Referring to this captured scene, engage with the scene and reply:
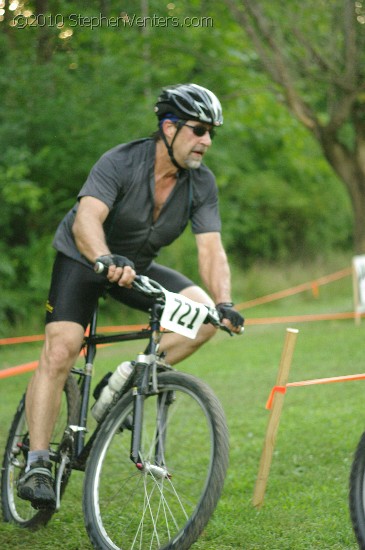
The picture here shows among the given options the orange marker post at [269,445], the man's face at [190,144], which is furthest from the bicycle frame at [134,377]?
the orange marker post at [269,445]

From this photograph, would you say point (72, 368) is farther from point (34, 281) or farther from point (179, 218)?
point (34, 281)

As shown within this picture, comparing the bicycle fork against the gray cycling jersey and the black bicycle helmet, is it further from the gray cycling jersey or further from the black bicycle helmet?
the black bicycle helmet

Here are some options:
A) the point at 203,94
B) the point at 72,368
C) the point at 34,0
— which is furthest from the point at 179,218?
the point at 34,0

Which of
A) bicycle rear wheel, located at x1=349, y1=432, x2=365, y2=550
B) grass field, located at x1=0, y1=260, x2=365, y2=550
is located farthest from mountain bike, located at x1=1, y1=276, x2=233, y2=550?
bicycle rear wheel, located at x1=349, y1=432, x2=365, y2=550

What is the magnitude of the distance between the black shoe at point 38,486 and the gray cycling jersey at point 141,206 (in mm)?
984

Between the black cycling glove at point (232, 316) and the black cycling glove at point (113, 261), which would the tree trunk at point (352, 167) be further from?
the black cycling glove at point (113, 261)

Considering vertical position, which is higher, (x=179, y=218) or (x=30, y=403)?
(x=179, y=218)

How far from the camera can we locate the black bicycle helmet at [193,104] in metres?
4.73

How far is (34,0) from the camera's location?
19.9 metres

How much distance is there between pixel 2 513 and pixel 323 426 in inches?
132

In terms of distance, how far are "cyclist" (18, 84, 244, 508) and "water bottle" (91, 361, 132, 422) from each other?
7.9 inches

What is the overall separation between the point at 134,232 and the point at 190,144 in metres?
0.50

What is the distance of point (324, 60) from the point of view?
1817 cm

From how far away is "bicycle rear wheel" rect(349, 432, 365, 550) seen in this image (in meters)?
3.63
